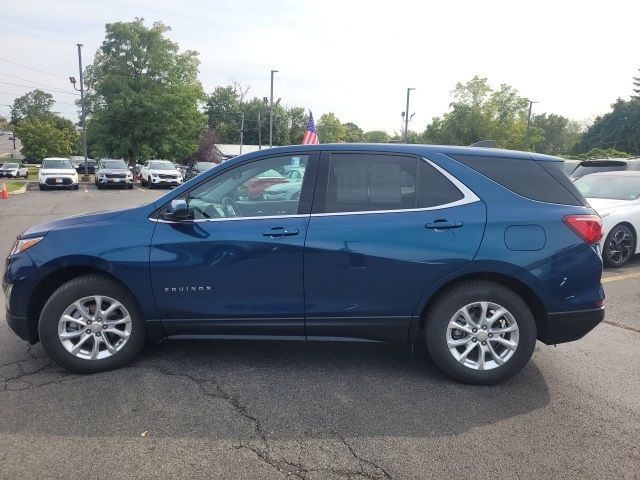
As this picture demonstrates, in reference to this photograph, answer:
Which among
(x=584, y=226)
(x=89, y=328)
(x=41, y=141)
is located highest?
(x=41, y=141)

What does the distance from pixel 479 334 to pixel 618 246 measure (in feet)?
18.6

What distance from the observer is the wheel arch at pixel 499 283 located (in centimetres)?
364

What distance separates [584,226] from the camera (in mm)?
3629

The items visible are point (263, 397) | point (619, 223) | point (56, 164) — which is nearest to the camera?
point (263, 397)

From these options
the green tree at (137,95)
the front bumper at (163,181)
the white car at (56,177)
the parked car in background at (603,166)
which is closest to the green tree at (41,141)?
the green tree at (137,95)

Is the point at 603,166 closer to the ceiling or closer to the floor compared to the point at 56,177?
closer to the ceiling

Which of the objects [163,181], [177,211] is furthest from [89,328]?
[163,181]

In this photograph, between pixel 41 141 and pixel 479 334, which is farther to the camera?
pixel 41 141

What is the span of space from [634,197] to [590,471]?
7.15 metres

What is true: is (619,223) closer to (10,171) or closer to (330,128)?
(10,171)

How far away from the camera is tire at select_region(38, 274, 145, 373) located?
3.70 meters

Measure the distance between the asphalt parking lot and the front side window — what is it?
1215 mm

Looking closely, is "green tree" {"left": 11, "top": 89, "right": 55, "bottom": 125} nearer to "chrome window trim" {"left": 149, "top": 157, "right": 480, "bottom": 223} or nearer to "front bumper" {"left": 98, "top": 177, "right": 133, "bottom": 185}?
"front bumper" {"left": 98, "top": 177, "right": 133, "bottom": 185}

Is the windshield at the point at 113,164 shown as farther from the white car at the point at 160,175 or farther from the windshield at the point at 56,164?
the windshield at the point at 56,164
